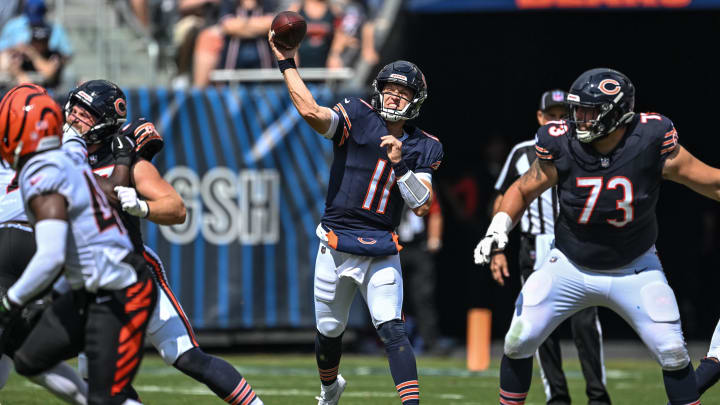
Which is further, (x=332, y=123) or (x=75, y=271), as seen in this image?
(x=332, y=123)

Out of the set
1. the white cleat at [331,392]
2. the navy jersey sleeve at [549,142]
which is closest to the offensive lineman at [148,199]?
the white cleat at [331,392]

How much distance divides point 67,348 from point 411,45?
8096 millimetres

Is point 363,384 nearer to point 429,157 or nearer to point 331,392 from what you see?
point 331,392

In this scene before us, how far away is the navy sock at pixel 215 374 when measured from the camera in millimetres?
5219

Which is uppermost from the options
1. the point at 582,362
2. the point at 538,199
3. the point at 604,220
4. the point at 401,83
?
the point at 401,83

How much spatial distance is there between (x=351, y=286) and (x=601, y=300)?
4.34 feet

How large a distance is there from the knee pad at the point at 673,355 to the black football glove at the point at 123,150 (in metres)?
2.68

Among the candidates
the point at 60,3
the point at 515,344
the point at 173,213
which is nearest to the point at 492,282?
the point at 60,3

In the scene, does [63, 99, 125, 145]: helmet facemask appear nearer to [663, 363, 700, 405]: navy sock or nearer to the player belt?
the player belt

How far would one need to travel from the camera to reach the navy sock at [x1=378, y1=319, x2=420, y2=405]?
18.5ft

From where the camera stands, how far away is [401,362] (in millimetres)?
5688

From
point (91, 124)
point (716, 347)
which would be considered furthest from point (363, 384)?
point (91, 124)

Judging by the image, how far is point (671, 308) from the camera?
546 centimetres

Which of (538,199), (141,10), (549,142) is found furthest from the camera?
(141,10)
